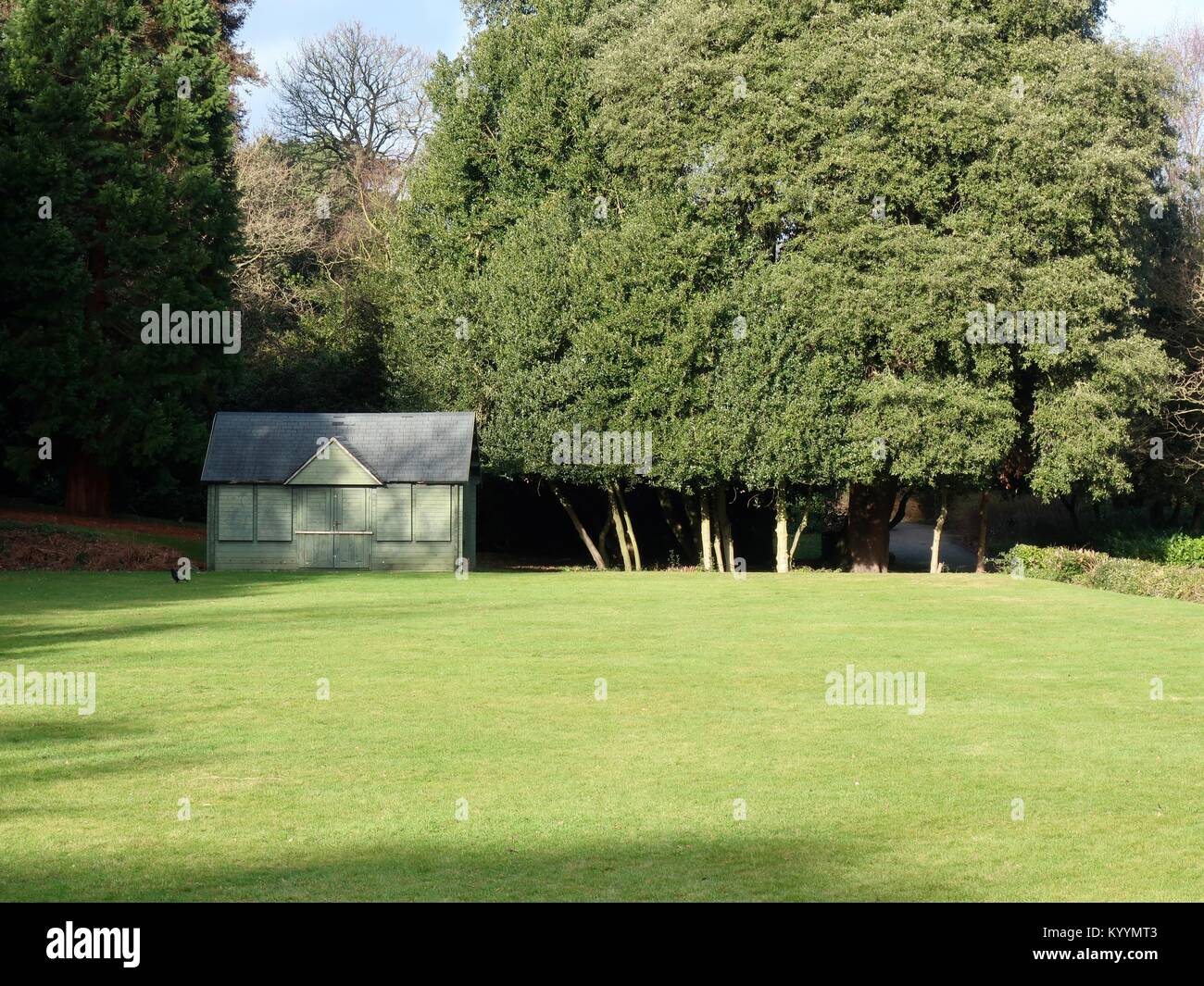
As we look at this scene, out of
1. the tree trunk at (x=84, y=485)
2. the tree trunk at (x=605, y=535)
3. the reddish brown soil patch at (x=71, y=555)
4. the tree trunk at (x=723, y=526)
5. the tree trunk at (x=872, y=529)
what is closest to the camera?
the reddish brown soil patch at (x=71, y=555)

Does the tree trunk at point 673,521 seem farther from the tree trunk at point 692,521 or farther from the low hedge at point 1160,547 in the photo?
the low hedge at point 1160,547

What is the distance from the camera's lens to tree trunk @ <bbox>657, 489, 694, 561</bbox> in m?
51.9

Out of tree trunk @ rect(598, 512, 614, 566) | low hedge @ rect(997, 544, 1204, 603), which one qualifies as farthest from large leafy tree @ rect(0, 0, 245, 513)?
low hedge @ rect(997, 544, 1204, 603)

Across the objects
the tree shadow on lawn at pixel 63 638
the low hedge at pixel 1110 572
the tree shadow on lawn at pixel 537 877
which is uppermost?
the low hedge at pixel 1110 572

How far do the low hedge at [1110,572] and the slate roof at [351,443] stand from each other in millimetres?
17651

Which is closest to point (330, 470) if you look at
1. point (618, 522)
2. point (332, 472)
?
point (332, 472)

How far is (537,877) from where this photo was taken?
941 centimetres

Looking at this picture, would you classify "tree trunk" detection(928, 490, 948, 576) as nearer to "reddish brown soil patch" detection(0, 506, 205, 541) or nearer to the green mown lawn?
the green mown lawn

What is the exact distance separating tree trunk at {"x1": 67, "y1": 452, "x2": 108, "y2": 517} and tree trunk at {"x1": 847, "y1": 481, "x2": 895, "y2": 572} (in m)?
27.0

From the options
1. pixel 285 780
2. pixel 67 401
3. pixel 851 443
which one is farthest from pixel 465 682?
pixel 67 401

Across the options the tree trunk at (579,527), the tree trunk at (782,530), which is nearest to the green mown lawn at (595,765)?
the tree trunk at (782,530)

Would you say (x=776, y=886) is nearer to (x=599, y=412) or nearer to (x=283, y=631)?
(x=283, y=631)

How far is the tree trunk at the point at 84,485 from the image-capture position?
49.9m

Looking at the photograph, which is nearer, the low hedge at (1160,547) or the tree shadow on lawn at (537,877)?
the tree shadow on lawn at (537,877)
